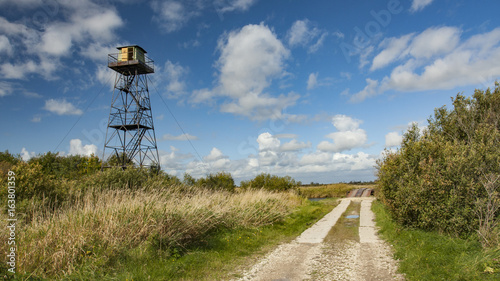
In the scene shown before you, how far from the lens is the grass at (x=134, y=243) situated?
221 inches

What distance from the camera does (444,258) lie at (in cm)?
642

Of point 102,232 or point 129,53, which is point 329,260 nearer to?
point 102,232

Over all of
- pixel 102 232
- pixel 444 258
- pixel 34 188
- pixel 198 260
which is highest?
pixel 34 188

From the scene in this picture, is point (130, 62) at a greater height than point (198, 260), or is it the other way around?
point (130, 62)

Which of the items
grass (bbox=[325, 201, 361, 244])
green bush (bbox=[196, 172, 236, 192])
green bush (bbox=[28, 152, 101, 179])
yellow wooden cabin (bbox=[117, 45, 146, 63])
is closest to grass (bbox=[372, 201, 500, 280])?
grass (bbox=[325, 201, 361, 244])

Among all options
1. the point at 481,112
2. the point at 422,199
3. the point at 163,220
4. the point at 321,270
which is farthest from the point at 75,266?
the point at 481,112

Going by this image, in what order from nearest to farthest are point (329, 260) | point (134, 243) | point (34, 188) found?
point (134, 243)
point (329, 260)
point (34, 188)

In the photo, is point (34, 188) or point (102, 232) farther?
point (34, 188)

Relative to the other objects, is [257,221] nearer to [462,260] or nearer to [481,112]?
[462,260]

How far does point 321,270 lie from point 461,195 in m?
4.97

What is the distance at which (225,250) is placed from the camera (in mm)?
8570

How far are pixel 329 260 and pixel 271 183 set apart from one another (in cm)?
2236

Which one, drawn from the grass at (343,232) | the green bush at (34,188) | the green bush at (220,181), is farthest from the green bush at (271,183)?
the green bush at (34,188)

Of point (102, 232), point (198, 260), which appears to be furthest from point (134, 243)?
point (198, 260)
